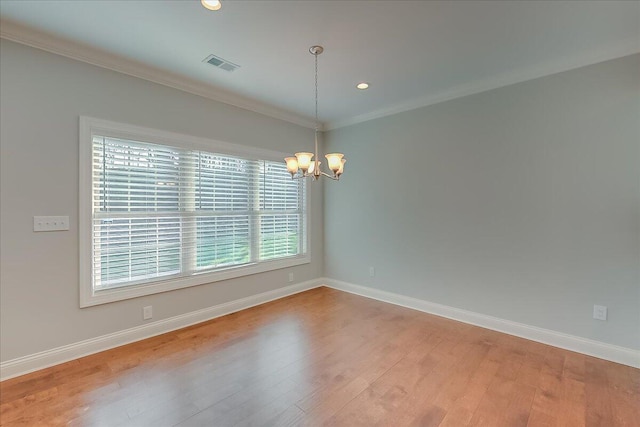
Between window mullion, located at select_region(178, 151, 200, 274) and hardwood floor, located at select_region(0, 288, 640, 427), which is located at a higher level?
window mullion, located at select_region(178, 151, 200, 274)

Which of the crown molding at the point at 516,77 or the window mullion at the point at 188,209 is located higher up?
the crown molding at the point at 516,77

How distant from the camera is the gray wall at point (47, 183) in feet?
7.38

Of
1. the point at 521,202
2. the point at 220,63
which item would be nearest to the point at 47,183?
the point at 220,63

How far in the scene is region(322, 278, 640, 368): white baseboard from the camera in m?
2.51

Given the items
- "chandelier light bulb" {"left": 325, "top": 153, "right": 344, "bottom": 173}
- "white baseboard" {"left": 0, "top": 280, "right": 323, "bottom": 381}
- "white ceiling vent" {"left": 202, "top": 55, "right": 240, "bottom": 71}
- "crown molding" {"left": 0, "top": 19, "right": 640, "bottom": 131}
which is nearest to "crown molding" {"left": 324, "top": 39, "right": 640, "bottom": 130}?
"crown molding" {"left": 0, "top": 19, "right": 640, "bottom": 131}

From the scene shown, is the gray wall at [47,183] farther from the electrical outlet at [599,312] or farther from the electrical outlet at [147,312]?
the electrical outlet at [599,312]

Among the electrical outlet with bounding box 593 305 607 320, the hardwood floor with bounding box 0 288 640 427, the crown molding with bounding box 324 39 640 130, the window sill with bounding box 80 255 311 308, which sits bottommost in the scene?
the hardwood floor with bounding box 0 288 640 427

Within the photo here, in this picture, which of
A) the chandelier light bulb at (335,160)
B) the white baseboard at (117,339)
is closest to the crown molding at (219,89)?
the chandelier light bulb at (335,160)

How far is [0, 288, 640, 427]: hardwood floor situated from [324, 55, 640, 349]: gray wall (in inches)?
21.1

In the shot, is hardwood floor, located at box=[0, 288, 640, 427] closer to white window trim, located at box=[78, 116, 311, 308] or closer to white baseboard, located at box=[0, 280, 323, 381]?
white baseboard, located at box=[0, 280, 323, 381]

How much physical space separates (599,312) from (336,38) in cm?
343

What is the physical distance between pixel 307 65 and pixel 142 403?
3.13 meters

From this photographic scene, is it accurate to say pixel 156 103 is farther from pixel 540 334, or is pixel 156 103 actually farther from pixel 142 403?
pixel 540 334

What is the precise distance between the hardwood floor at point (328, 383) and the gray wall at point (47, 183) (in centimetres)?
36
